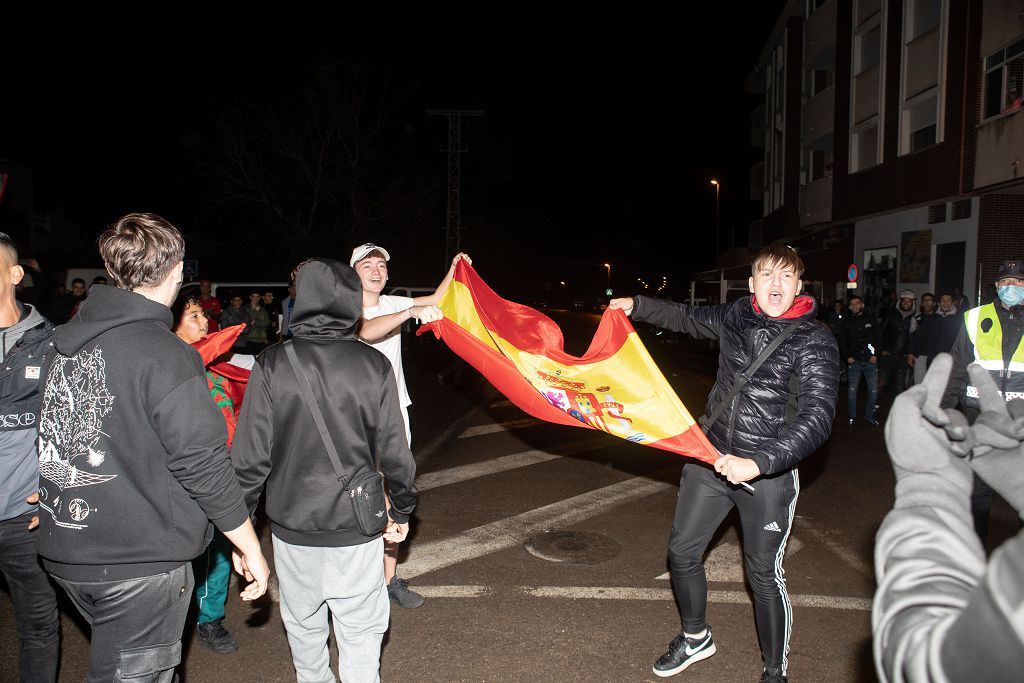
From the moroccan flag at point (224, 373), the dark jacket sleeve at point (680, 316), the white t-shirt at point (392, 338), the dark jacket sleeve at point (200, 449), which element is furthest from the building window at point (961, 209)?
the dark jacket sleeve at point (200, 449)

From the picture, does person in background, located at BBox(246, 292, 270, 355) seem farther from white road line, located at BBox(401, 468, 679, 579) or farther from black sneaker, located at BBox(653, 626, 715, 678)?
black sneaker, located at BBox(653, 626, 715, 678)

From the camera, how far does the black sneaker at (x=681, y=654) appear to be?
12.1 ft

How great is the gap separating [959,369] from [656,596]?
2.71m

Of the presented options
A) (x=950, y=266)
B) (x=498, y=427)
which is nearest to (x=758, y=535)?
(x=498, y=427)

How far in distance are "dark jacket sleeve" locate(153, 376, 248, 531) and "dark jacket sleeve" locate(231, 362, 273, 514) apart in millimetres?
317

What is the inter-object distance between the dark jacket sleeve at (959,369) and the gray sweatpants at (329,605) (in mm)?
4202

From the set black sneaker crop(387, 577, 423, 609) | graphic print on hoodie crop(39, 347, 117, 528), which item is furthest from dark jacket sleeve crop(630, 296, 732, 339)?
graphic print on hoodie crop(39, 347, 117, 528)

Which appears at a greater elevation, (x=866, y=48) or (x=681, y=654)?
(x=866, y=48)

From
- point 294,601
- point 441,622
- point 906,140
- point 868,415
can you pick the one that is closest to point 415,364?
point 868,415

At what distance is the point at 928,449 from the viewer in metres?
1.33

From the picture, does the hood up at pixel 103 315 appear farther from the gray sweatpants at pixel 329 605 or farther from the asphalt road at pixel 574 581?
the asphalt road at pixel 574 581

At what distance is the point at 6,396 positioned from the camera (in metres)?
2.96

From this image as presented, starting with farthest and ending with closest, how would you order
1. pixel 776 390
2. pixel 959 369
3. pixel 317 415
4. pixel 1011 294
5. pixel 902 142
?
pixel 902 142 → pixel 1011 294 → pixel 959 369 → pixel 776 390 → pixel 317 415

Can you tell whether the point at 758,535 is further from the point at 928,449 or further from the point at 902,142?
the point at 902,142
